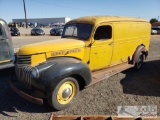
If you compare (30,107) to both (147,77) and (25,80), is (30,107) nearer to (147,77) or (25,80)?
(25,80)

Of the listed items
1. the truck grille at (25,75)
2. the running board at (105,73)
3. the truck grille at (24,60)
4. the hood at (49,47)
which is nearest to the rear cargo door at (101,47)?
the running board at (105,73)

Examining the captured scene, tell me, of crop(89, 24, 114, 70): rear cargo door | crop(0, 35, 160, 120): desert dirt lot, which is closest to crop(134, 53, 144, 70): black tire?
crop(0, 35, 160, 120): desert dirt lot

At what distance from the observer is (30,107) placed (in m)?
4.40

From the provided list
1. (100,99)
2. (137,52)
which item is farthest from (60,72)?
(137,52)

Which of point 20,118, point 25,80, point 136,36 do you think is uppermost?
point 136,36

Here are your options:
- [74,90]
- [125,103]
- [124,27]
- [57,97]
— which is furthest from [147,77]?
[57,97]

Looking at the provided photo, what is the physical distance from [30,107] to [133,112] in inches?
92.0

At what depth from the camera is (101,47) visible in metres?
5.21

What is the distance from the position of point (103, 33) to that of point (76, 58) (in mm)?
1226

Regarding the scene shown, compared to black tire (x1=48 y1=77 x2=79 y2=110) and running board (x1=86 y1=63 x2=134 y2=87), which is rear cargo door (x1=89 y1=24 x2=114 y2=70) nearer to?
running board (x1=86 y1=63 x2=134 y2=87)

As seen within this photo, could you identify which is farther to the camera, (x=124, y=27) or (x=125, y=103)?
(x=124, y=27)

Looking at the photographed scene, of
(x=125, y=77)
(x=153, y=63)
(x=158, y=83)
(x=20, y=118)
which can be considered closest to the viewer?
(x=20, y=118)

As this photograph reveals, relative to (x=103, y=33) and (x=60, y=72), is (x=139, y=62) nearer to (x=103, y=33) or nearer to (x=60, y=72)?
(x=103, y=33)

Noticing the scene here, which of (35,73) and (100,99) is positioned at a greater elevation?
(35,73)
